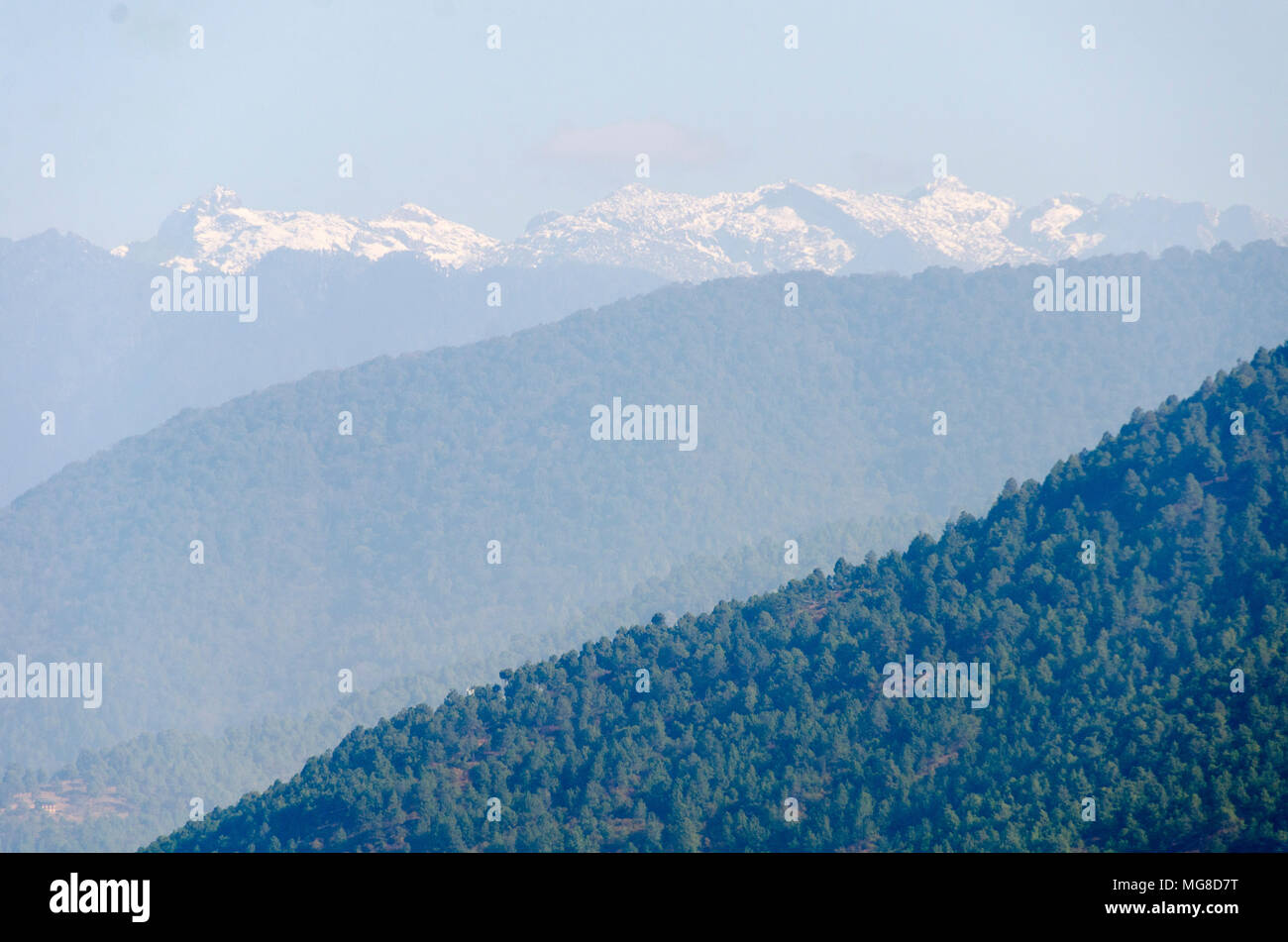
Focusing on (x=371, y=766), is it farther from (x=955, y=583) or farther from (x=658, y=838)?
(x=955, y=583)

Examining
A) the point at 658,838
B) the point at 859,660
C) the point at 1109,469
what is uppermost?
the point at 1109,469

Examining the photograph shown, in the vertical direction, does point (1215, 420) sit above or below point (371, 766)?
above

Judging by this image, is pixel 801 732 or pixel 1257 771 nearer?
pixel 1257 771
